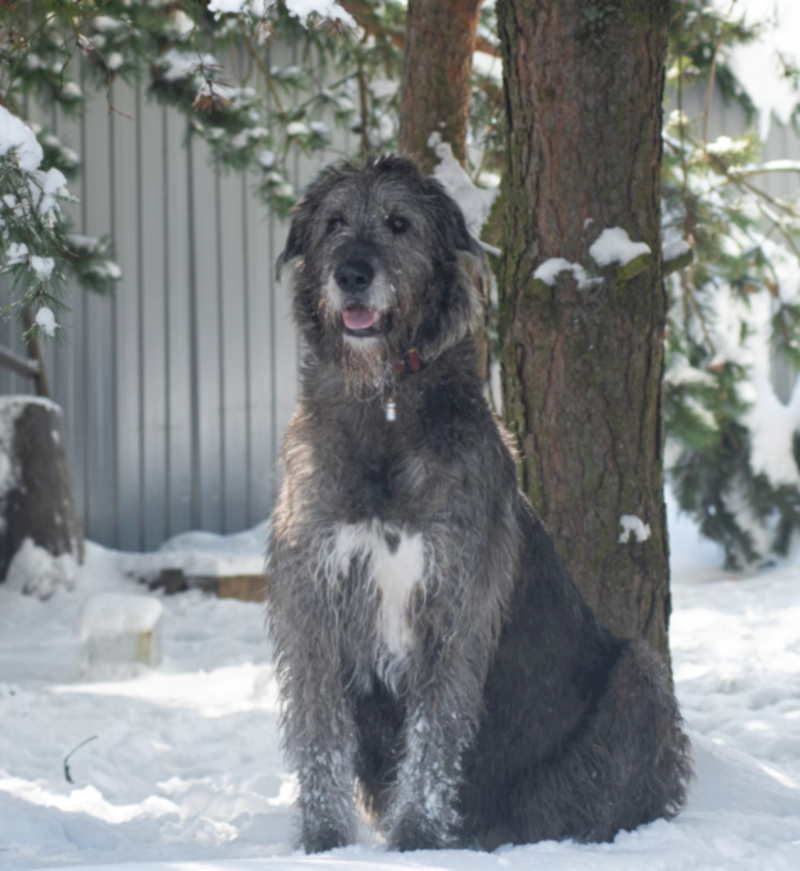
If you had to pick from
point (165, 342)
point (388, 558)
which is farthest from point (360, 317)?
point (165, 342)

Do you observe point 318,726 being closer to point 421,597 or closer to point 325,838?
point 325,838

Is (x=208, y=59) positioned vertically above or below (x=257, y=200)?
above

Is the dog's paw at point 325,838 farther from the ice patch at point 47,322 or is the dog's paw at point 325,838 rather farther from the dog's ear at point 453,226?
the dog's ear at point 453,226

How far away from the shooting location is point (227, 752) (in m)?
4.32

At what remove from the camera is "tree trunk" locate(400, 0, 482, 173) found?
177 inches

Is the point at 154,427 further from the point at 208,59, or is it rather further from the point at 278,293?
the point at 208,59

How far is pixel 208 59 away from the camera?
7414mm

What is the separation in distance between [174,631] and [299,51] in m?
4.95

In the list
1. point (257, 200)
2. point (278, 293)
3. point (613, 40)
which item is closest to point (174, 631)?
point (278, 293)

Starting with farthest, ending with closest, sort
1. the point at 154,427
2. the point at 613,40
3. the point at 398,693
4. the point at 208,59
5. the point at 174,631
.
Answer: the point at 154,427 < the point at 208,59 < the point at 174,631 < the point at 613,40 < the point at 398,693

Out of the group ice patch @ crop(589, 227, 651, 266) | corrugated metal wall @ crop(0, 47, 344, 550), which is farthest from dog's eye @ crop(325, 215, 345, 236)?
corrugated metal wall @ crop(0, 47, 344, 550)

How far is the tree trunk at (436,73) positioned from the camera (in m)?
4.50

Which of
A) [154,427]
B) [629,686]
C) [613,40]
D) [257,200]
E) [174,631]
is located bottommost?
[174,631]

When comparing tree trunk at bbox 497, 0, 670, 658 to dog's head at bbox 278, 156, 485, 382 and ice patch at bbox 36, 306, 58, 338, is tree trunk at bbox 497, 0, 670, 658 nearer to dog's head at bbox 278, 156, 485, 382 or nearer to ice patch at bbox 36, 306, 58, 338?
dog's head at bbox 278, 156, 485, 382
